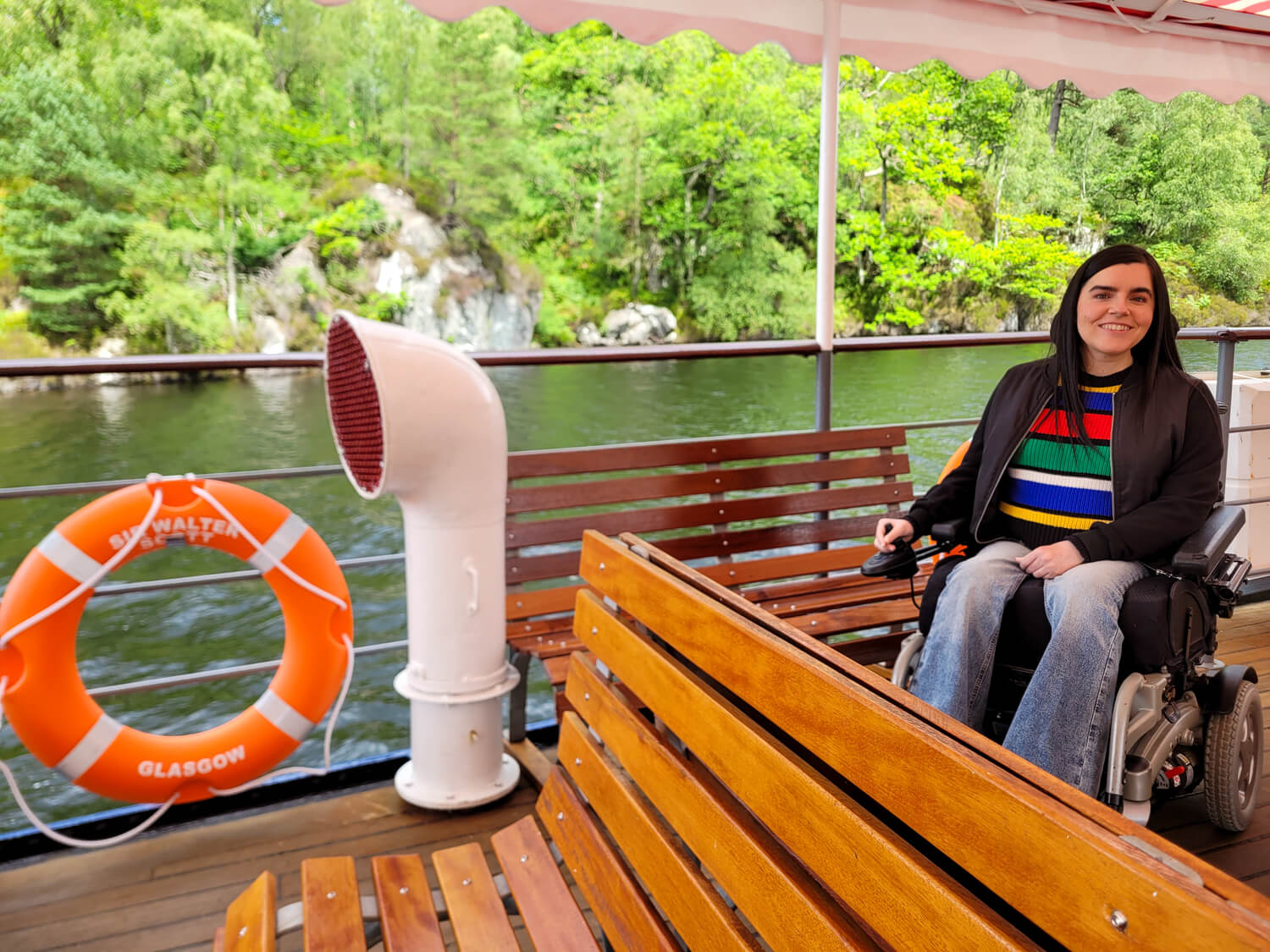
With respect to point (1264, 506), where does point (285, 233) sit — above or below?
above

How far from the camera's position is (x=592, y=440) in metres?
16.5

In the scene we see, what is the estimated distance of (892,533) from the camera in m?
1.99

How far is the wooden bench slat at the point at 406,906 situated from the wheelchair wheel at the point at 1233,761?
4.76 feet

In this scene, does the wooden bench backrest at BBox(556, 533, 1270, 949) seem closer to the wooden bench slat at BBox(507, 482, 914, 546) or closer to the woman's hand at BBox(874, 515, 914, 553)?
the woman's hand at BBox(874, 515, 914, 553)

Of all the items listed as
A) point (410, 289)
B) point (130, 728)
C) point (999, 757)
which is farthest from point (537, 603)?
point (410, 289)

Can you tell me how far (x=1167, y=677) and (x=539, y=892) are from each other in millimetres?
A: 1120

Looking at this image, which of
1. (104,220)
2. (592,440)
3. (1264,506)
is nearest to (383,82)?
(104,220)

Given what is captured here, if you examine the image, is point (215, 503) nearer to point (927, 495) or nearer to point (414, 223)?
point (927, 495)

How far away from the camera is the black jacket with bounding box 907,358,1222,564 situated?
179 centimetres

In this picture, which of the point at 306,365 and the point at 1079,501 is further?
the point at 306,365

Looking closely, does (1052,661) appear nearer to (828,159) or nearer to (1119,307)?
(1119,307)

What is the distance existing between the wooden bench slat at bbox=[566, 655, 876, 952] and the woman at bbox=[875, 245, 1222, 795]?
76 cm

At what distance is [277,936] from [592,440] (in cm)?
1522

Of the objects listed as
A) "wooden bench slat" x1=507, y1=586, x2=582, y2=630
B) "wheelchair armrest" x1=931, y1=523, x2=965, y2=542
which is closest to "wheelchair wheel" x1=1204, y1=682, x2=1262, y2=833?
"wheelchair armrest" x1=931, y1=523, x2=965, y2=542
